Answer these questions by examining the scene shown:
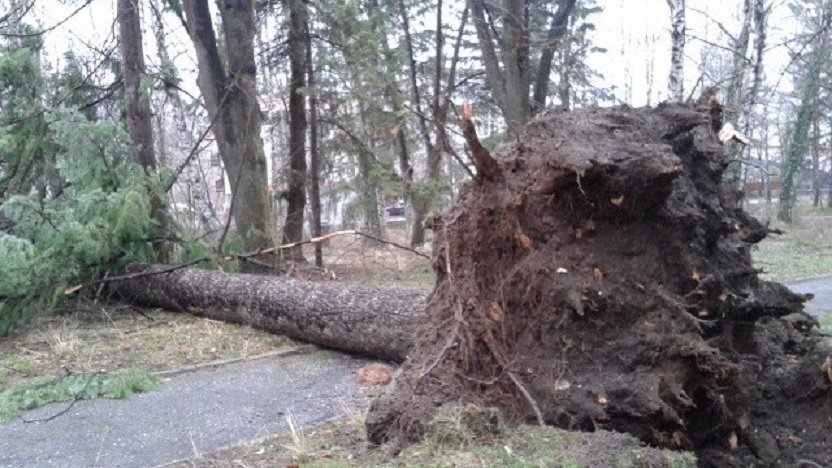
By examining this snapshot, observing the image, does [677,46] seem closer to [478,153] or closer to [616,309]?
[478,153]

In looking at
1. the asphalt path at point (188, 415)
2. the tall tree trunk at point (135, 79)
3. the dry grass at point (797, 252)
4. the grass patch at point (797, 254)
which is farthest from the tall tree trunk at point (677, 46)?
the tall tree trunk at point (135, 79)

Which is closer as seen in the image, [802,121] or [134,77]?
[134,77]

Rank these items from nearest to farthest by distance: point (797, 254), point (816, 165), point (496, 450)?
point (496, 450), point (797, 254), point (816, 165)

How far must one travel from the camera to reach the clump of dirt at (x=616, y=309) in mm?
3670

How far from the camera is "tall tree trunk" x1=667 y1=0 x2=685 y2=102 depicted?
11789 millimetres

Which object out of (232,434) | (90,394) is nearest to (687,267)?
(232,434)

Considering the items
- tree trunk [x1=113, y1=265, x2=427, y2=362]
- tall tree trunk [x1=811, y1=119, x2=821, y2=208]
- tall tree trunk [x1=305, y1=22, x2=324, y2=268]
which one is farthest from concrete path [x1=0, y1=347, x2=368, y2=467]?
tall tree trunk [x1=811, y1=119, x2=821, y2=208]

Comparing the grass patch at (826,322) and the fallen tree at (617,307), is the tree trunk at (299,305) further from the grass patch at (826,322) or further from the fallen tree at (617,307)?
the grass patch at (826,322)

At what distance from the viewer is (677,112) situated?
437cm

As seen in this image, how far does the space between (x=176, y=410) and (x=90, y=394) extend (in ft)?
2.65

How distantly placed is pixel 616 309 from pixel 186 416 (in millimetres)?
3274

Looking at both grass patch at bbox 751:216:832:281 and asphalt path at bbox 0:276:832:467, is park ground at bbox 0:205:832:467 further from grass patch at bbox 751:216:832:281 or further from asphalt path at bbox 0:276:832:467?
asphalt path at bbox 0:276:832:467

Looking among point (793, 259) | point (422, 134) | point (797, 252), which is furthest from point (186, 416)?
point (797, 252)

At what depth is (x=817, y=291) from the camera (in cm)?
1105
